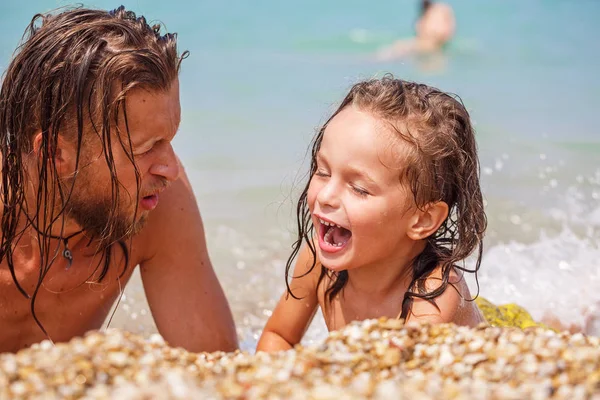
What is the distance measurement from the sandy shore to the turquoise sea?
1.59 meters

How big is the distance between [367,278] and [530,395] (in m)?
1.65

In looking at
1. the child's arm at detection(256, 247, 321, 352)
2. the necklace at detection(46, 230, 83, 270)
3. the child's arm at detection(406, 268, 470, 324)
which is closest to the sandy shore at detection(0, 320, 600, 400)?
the child's arm at detection(406, 268, 470, 324)

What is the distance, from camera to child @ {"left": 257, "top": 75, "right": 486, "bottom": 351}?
3.18m

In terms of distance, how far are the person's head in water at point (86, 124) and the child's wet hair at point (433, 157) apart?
0.74 metres

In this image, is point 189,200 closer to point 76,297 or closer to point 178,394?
point 76,297

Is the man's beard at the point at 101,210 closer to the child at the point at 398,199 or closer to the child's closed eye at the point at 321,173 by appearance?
the child's closed eye at the point at 321,173

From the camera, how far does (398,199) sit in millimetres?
3215

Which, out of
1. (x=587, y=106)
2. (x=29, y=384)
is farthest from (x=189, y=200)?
(x=587, y=106)

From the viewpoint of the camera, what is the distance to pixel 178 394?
5.69ft

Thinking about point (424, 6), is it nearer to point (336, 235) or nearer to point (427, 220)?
point (427, 220)

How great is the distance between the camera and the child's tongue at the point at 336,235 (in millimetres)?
3273

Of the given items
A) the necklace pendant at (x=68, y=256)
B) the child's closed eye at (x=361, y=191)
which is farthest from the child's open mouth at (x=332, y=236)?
the necklace pendant at (x=68, y=256)

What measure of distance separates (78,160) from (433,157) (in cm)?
144

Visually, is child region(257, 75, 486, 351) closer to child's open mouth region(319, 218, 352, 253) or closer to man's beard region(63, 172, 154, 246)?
Answer: child's open mouth region(319, 218, 352, 253)
